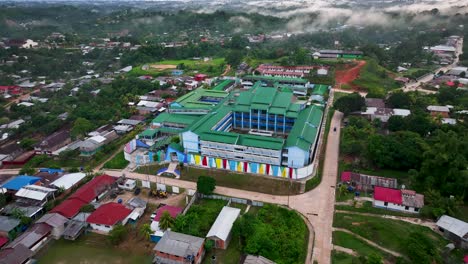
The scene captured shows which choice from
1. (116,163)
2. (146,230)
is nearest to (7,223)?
(146,230)

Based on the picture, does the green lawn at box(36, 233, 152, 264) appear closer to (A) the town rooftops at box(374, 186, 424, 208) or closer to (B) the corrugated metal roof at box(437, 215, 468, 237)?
(A) the town rooftops at box(374, 186, 424, 208)

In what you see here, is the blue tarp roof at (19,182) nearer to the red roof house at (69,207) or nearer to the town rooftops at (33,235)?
the red roof house at (69,207)

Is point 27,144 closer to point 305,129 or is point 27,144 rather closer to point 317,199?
point 305,129

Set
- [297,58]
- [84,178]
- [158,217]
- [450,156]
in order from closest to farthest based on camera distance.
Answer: [158,217] → [450,156] → [84,178] → [297,58]

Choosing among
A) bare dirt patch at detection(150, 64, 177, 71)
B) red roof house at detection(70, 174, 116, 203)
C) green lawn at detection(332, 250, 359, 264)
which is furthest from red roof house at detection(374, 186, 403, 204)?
bare dirt patch at detection(150, 64, 177, 71)

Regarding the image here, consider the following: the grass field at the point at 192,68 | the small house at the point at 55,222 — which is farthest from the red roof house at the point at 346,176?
the grass field at the point at 192,68

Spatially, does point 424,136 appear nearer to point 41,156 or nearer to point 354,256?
point 354,256

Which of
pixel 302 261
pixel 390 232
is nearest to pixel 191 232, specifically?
pixel 302 261
